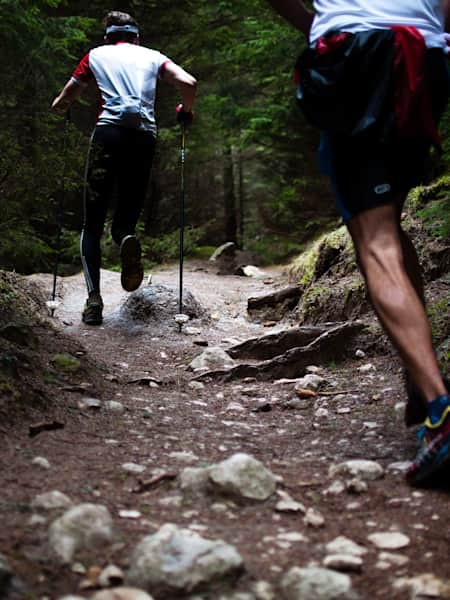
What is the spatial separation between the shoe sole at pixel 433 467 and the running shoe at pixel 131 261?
12.1 ft

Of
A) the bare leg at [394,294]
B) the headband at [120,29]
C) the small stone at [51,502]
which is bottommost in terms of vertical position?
the small stone at [51,502]

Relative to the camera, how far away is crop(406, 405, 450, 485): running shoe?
1952 mm

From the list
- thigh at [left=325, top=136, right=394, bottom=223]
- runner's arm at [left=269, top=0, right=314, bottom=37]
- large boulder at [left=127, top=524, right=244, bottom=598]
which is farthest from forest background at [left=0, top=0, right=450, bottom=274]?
large boulder at [left=127, top=524, right=244, bottom=598]

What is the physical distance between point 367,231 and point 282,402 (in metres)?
1.46

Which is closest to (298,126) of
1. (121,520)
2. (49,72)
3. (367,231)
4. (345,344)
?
(49,72)

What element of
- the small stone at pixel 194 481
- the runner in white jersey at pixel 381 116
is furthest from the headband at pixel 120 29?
the small stone at pixel 194 481

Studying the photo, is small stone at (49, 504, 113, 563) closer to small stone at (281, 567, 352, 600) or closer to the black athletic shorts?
small stone at (281, 567, 352, 600)

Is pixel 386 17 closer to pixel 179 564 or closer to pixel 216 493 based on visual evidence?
pixel 216 493

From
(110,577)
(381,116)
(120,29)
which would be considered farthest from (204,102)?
(110,577)

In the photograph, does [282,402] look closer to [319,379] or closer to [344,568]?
[319,379]

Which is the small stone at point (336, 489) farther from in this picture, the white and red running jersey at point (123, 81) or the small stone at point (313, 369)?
the white and red running jersey at point (123, 81)

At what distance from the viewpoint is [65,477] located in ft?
6.70

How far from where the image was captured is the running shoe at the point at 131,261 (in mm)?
5339

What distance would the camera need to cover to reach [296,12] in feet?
8.64
